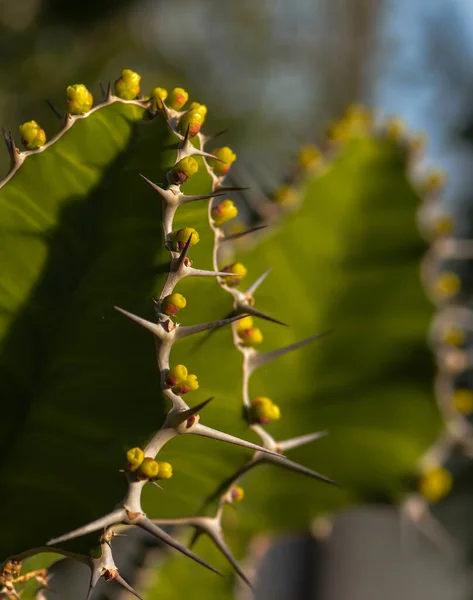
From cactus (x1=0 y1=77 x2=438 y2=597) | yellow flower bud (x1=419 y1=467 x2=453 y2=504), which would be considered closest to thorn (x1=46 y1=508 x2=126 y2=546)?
cactus (x1=0 y1=77 x2=438 y2=597)

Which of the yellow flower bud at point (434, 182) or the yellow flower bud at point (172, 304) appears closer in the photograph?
the yellow flower bud at point (172, 304)

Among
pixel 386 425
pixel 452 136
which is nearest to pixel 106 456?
pixel 386 425

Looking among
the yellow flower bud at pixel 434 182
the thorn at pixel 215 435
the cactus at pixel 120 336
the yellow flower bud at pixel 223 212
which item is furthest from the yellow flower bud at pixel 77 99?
the yellow flower bud at pixel 434 182

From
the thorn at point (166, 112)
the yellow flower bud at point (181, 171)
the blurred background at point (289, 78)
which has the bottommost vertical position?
the blurred background at point (289, 78)

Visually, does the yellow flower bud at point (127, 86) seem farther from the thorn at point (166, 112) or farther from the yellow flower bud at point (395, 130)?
the yellow flower bud at point (395, 130)

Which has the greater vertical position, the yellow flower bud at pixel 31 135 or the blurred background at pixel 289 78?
the yellow flower bud at pixel 31 135

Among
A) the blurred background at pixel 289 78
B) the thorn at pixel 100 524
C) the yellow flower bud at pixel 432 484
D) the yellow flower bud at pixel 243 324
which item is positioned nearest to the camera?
the thorn at pixel 100 524

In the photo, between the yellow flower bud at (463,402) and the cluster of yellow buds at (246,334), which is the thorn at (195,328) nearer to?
the cluster of yellow buds at (246,334)

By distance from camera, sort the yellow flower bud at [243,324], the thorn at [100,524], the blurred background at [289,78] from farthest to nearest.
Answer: the blurred background at [289,78] → the yellow flower bud at [243,324] → the thorn at [100,524]
